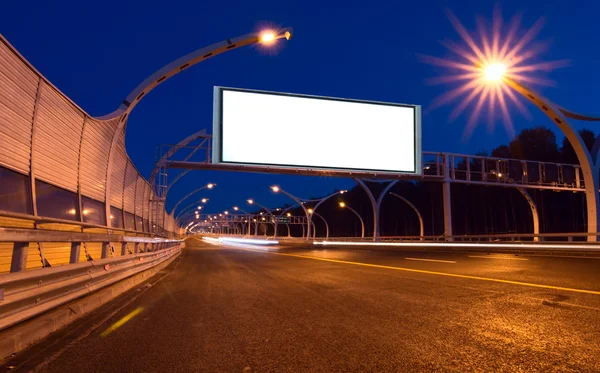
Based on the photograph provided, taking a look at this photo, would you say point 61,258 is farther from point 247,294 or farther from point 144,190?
point 144,190

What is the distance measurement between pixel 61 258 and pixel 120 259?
160 centimetres

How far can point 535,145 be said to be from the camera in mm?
71625

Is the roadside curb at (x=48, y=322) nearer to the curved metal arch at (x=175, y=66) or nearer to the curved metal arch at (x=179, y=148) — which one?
the curved metal arch at (x=175, y=66)

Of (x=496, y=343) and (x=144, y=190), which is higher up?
(x=144, y=190)

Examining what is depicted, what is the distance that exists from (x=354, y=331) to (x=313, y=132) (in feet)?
78.0

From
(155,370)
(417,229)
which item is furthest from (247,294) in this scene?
(417,229)

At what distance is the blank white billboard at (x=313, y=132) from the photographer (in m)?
27.5

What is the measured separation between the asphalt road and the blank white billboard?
18.8m

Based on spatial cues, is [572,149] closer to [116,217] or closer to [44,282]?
[116,217]

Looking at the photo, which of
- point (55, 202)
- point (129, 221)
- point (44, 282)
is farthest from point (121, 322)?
point (129, 221)

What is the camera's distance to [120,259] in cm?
939

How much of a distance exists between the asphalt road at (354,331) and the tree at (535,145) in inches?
2724

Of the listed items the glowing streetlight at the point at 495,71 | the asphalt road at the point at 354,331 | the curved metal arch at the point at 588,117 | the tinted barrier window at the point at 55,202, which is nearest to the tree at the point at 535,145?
the curved metal arch at the point at 588,117

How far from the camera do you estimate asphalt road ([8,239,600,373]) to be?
4195 mm
